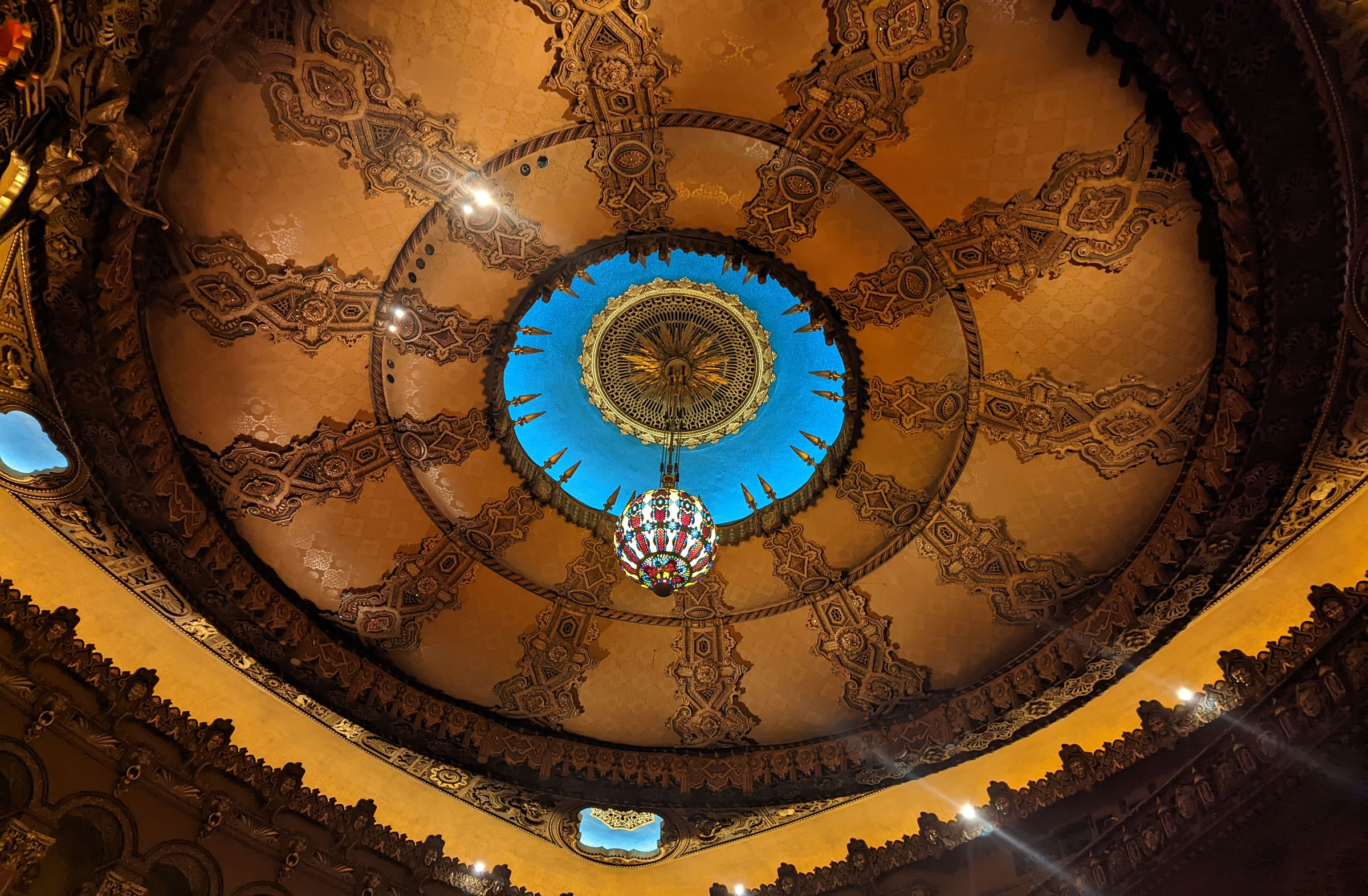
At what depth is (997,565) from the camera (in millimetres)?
8203

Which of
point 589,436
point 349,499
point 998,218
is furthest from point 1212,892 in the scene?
point 349,499

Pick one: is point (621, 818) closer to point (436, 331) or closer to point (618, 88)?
point (436, 331)

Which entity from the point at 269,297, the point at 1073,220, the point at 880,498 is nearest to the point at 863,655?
the point at 880,498

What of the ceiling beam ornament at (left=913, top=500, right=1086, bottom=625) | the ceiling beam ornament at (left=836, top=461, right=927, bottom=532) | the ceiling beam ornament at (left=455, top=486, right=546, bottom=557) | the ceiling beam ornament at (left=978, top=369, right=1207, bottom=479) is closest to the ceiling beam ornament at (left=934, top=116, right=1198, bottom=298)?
the ceiling beam ornament at (left=978, top=369, right=1207, bottom=479)

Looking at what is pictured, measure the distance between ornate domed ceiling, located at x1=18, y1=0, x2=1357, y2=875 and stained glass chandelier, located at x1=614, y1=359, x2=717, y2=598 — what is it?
2082 mm

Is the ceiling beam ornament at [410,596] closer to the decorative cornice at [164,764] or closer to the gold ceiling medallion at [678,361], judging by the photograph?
the decorative cornice at [164,764]

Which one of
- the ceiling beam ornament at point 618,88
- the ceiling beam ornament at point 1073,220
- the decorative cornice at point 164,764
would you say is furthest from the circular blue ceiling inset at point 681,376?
the decorative cornice at point 164,764

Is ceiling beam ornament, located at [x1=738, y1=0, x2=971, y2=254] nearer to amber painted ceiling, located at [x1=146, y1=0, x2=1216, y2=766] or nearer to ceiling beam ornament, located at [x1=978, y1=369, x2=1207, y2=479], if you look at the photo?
amber painted ceiling, located at [x1=146, y1=0, x2=1216, y2=766]

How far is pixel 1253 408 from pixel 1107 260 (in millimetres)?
1640

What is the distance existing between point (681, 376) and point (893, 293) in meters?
2.70

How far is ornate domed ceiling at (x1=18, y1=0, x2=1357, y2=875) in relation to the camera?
6168 mm

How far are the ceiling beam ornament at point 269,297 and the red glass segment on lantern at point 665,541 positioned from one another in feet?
10.3

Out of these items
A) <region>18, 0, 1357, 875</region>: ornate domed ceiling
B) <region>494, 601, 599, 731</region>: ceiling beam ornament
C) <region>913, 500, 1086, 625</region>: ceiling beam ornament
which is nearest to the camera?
<region>18, 0, 1357, 875</region>: ornate domed ceiling

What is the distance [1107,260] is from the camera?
6.77 m
